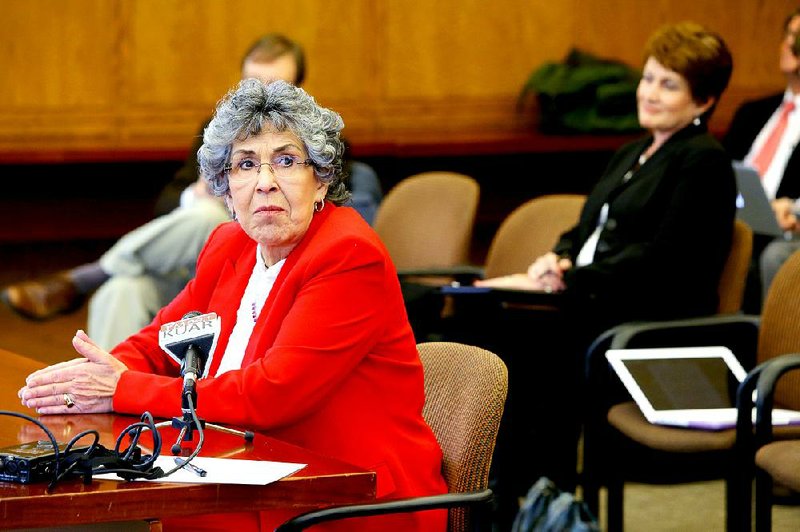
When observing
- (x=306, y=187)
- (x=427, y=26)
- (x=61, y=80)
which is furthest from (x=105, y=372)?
(x=427, y=26)

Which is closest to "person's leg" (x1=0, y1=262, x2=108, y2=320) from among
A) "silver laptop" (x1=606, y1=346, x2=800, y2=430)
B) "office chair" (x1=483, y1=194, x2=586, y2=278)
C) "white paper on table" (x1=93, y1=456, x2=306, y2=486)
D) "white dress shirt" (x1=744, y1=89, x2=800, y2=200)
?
"office chair" (x1=483, y1=194, x2=586, y2=278)

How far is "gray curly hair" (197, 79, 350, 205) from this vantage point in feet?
7.79

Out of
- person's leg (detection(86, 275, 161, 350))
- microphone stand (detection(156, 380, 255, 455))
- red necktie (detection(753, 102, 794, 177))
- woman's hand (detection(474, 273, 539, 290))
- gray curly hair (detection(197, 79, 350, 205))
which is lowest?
person's leg (detection(86, 275, 161, 350))

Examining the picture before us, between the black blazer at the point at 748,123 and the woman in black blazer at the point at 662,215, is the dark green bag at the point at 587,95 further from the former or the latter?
the woman in black blazer at the point at 662,215

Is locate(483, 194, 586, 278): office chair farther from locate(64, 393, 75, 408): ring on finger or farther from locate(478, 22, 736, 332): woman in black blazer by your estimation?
locate(64, 393, 75, 408): ring on finger

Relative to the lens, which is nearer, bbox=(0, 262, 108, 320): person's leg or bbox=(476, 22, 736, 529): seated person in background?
bbox=(476, 22, 736, 529): seated person in background

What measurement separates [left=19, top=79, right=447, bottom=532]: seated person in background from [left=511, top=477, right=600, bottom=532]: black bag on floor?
2.23 feet

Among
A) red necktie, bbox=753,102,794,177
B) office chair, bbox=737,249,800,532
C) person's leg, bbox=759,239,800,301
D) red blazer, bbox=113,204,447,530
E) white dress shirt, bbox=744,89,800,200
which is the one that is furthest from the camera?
red necktie, bbox=753,102,794,177

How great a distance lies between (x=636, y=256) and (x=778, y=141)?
182 cm

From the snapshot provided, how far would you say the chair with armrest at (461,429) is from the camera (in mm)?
2016

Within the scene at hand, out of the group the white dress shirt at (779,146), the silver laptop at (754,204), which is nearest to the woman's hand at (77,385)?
the silver laptop at (754,204)

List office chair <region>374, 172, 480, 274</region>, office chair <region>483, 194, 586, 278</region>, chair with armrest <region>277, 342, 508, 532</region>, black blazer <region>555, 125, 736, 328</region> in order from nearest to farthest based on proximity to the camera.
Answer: chair with armrest <region>277, 342, 508, 532</region>
black blazer <region>555, 125, 736, 328</region>
office chair <region>483, 194, 586, 278</region>
office chair <region>374, 172, 480, 274</region>

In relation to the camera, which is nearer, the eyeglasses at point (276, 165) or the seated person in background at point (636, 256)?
the eyeglasses at point (276, 165)

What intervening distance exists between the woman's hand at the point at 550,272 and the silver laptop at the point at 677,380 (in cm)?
62
